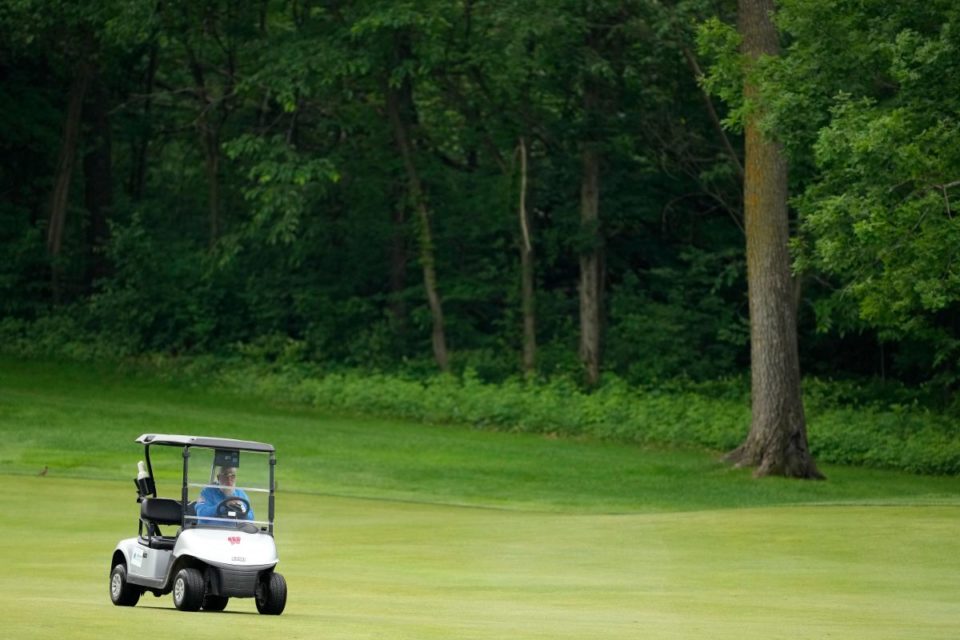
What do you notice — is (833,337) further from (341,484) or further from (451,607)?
(451,607)

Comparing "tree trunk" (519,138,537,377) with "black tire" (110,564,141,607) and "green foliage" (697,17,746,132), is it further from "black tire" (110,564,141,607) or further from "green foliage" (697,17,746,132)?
"black tire" (110,564,141,607)

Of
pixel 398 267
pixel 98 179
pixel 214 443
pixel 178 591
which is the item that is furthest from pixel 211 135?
pixel 178 591

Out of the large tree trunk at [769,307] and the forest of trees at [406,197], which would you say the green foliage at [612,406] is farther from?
the large tree trunk at [769,307]

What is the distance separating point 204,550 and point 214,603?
1.56ft

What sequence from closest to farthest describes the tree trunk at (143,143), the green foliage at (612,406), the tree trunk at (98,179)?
the green foliage at (612,406), the tree trunk at (98,179), the tree trunk at (143,143)

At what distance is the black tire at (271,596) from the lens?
474 inches

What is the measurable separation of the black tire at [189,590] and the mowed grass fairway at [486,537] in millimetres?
143

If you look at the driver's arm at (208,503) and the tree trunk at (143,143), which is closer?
the driver's arm at (208,503)

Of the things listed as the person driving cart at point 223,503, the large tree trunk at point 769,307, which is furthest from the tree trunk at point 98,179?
the person driving cart at point 223,503

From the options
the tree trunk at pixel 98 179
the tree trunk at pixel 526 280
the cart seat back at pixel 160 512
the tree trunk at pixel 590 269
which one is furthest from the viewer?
the tree trunk at pixel 98 179

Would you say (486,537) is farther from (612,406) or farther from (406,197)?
(406,197)

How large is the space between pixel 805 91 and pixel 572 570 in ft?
39.1

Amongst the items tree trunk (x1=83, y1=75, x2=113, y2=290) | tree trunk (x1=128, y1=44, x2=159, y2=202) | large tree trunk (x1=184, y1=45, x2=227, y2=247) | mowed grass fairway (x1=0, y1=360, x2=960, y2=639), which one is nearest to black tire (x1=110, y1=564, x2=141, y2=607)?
mowed grass fairway (x1=0, y1=360, x2=960, y2=639)

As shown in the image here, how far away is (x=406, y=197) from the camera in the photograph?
4303cm
